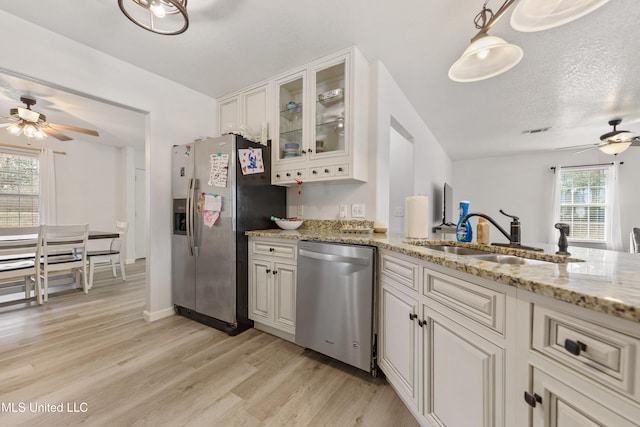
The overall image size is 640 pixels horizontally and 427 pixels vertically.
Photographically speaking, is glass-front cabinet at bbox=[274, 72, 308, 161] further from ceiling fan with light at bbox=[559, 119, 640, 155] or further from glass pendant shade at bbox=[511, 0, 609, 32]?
ceiling fan with light at bbox=[559, 119, 640, 155]

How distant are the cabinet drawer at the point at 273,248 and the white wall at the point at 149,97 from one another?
3.75 feet

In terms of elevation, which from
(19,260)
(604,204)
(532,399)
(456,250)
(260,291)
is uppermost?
(604,204)

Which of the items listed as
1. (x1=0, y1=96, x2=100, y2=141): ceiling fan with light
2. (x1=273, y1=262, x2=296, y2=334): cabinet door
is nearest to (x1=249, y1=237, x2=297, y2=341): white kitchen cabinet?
(x1=273, y1=262, x2=296, y2=334): cabinet door

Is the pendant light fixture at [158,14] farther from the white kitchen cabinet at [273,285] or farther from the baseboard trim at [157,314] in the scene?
the baseboard trim at [157,314]

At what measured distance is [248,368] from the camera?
70.1 inches

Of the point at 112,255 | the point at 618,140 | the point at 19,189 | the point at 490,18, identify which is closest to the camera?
the point at 490,18

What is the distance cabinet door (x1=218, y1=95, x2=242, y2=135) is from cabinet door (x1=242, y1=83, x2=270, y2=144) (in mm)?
107

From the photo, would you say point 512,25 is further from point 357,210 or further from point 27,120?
point 27,120

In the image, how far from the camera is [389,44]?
2.11m

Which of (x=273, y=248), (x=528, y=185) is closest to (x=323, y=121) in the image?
(x=273, y=248)

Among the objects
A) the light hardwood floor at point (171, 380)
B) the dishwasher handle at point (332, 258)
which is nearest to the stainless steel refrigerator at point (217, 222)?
the light hardwood floor at point (171, 380)

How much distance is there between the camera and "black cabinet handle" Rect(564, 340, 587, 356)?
0.61 meters

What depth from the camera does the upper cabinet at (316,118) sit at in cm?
223

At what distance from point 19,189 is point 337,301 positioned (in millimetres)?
6120
